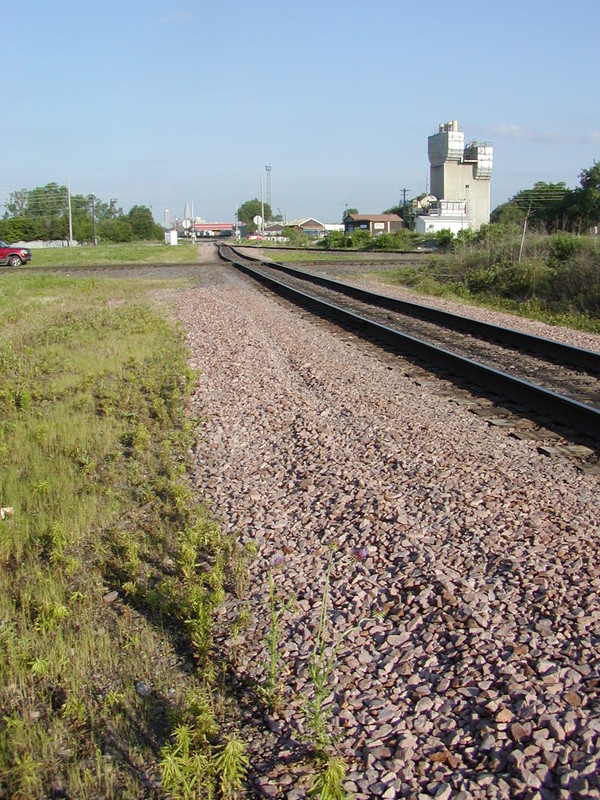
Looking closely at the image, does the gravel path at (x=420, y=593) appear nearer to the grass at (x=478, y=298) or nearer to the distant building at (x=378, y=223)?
the grass at (x=478, y=298)

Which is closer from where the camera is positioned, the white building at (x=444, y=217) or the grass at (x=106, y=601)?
the grass at (x=106, y=601)

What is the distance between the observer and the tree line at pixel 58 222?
120 m

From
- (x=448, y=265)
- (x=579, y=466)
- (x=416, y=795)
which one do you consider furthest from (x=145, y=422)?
(x=448, y=265)

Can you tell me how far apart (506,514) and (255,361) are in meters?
6.62

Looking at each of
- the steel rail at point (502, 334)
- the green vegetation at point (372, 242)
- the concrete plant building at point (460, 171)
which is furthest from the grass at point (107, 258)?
the concrete plant building at point (460, 171)

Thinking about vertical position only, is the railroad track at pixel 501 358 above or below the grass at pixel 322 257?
below

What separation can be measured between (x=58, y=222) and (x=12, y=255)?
101 metres

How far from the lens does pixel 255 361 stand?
36.4 feet

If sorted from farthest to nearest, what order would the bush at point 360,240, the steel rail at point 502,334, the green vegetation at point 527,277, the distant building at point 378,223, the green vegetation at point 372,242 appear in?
the distant building at point 378,223, the bush at point 360,240, the green vegetation at point 372,242, the green vegetation at point 527,277, the steel rail at point 502,334

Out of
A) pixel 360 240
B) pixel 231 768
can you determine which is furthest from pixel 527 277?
pixel 360 240

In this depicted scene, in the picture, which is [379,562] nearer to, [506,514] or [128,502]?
[506,514]

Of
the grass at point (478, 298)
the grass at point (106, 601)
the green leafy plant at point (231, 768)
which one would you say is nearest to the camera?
the green leafy plant at point (231, 768)

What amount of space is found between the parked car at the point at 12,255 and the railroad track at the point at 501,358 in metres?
32.8

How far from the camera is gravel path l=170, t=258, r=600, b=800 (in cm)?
280
